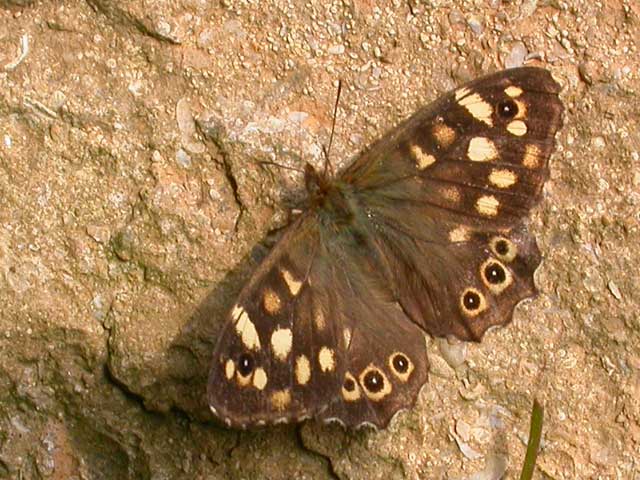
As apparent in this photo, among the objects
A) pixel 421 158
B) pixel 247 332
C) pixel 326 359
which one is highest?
pixel 421 158

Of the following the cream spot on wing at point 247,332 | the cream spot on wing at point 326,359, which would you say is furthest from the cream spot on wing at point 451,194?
the cream spot on wing at point 247,332

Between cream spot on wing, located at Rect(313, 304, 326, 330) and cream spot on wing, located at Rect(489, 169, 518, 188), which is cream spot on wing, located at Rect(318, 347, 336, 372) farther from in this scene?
cream spot on wing, located at Rect(489, 169, 518, 188)

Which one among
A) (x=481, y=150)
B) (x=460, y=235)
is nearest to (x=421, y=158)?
(x=481, y=150)

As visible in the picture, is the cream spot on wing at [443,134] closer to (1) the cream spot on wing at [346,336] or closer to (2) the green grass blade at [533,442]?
(1) the cream spot on wing at [346,336]

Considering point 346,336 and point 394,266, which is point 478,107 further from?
point 346,336

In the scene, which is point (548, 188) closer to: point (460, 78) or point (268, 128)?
point (460, 78)

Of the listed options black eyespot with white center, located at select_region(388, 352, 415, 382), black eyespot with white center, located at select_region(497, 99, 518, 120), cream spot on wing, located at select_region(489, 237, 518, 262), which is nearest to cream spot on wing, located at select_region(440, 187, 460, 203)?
cream spot on wing, located at select_region(489, 237, 518, 262)

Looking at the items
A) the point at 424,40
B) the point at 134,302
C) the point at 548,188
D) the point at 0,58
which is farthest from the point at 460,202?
the point at 0,58
